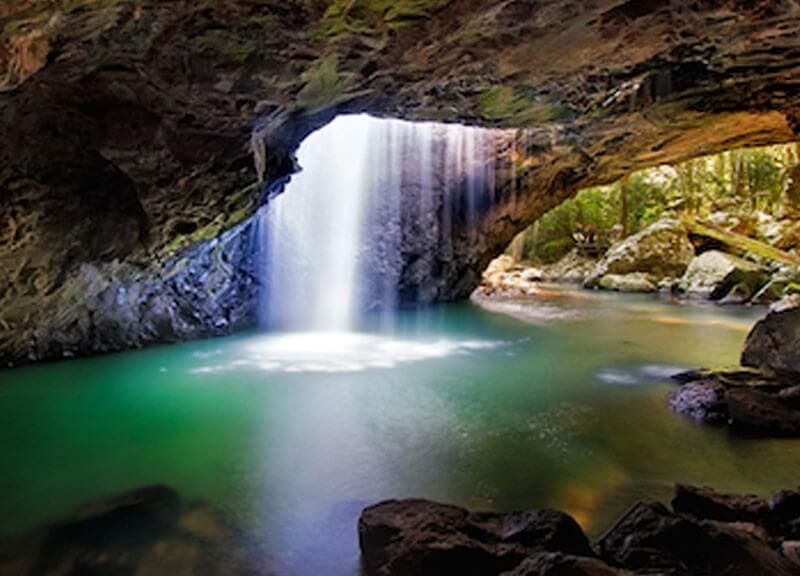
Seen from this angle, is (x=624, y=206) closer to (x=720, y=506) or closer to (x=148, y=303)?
(x=148, y=303)

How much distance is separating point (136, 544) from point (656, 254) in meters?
24.2

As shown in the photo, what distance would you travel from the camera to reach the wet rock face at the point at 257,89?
12.9 feet

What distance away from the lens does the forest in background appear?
24.8m

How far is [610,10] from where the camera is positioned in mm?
4098

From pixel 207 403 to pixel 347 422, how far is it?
182 cm

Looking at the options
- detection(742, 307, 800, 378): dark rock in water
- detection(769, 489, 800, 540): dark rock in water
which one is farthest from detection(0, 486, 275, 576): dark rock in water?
detection(742, 307, 800, 378): dark rock in water

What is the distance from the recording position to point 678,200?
2902 cm

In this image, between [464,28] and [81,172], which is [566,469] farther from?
[81,172]

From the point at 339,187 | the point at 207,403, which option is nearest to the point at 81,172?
the point at 207,403

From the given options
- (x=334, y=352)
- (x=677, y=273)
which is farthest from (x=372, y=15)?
(x=677, y=273)

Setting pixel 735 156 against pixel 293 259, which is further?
pixel 735 156

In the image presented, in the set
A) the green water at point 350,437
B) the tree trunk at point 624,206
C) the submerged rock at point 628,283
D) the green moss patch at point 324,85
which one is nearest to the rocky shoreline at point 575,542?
the green water at point 350,437

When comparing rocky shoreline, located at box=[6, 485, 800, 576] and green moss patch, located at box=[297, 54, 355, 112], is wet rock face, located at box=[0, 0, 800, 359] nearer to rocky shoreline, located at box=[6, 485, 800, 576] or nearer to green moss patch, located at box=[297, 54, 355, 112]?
green moss patch, located at box=[297, 54, 355, 112]

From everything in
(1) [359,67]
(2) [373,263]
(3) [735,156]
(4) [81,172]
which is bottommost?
(2) [373,263]
